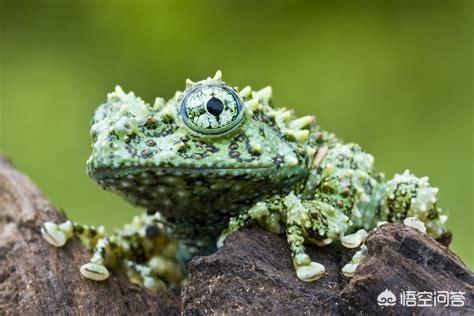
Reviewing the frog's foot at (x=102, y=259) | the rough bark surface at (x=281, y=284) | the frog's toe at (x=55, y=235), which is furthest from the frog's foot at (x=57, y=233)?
the rough bark surface at (x=281, y=284)

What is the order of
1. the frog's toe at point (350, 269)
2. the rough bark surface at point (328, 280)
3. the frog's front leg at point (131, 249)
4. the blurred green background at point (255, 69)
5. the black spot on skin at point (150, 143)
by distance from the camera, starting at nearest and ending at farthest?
the rough bark surface at point (328, 280)
the frog's toe at point (350, 269)
the black spot on skin at point (150, 143)
the frog's front leg at point (131, 249)
the blurred green background at point (255, 69)

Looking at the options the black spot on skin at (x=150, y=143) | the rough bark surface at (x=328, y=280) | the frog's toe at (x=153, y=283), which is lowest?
the rough bark surface at (x=328, y=280)

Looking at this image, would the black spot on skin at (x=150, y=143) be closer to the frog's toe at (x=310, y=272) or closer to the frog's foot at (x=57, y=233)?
the frog's toe at (x=310, y=272)

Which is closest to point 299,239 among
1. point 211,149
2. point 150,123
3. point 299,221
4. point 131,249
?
point 299,221

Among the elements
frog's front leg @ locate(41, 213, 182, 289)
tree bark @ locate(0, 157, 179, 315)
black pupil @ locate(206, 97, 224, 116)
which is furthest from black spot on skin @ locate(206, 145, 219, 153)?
tree bark @ locate(0, 157, 179, 315)

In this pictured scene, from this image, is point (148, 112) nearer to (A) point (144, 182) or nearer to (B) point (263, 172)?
(A) point (144, 182)

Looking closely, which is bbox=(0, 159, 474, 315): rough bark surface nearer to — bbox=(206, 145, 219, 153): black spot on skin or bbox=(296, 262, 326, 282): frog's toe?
bbox=(296, 262, 326, 282): frog's toe

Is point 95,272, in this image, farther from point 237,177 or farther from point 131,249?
point 237,177
